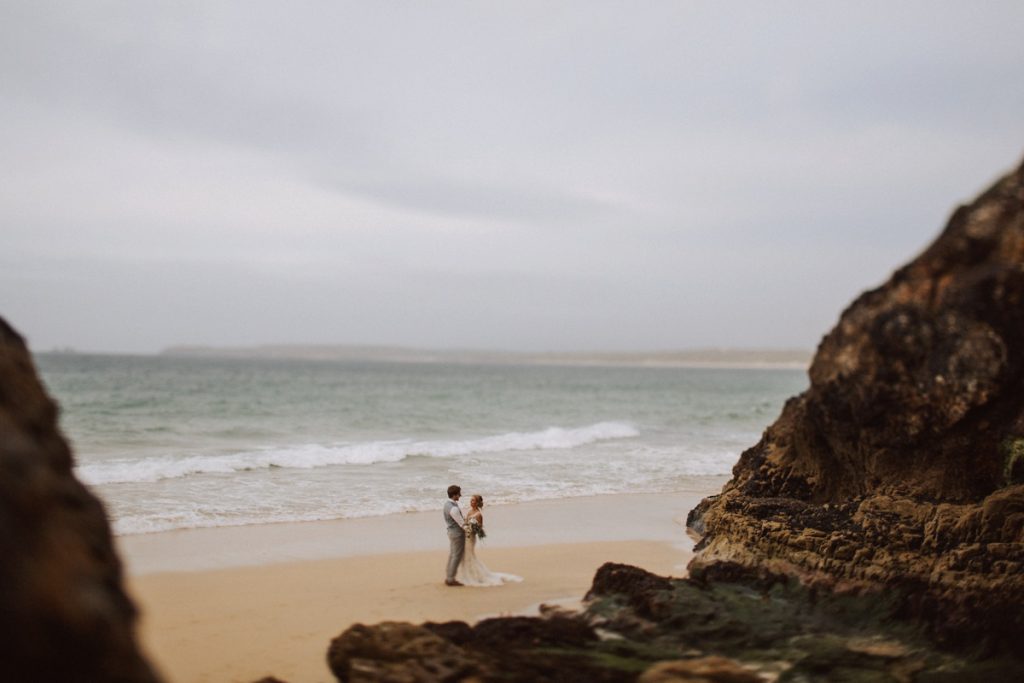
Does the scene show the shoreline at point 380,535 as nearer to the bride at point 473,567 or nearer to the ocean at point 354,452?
the ocean at point 354,452

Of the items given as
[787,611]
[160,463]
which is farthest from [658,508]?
[160,463]

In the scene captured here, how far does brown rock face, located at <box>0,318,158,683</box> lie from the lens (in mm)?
2725

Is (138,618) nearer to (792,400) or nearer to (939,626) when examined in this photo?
(939,626)

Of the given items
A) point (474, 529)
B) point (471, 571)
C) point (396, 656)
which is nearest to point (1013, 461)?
point (396, 656)

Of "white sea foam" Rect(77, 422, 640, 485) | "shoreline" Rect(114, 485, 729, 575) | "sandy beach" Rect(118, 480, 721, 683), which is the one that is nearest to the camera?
"sandy beach" Rect(118, 480, 721, 683)

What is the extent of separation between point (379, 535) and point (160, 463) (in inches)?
372

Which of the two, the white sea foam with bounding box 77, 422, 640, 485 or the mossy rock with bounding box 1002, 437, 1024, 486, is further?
the white sea foam with bounding box 77, 422, 640, 485

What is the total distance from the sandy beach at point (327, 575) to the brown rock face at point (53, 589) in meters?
3.06

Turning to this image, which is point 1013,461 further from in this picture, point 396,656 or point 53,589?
point 53,589

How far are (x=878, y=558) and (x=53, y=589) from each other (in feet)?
22.0

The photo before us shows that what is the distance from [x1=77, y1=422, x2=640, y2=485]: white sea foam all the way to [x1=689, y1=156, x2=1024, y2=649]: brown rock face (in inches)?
574

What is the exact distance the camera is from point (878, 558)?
23.7 feet

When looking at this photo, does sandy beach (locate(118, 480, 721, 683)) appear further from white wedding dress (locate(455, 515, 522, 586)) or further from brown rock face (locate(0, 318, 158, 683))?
brown rock face (locate(0, 318, 158, 683))

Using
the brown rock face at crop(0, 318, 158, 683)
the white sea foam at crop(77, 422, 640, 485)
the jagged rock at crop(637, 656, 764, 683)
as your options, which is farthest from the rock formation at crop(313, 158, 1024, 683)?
the white sea foam at crop(77, 422, 640, 485)
